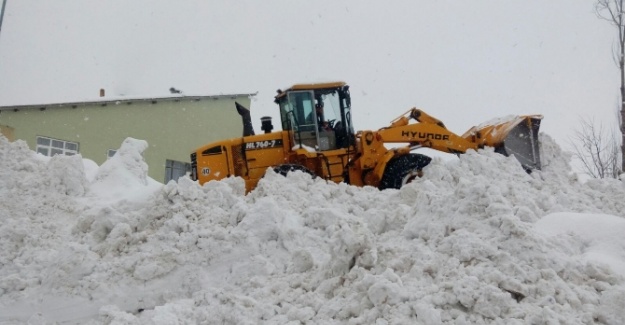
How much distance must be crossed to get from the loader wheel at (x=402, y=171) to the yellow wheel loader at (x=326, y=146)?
3 cm

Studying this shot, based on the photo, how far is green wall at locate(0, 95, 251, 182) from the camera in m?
17.1

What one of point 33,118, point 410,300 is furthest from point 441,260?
point 33,118

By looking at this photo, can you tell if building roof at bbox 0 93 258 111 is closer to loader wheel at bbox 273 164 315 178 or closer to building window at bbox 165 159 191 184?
building window at bbox 165 159 191 184

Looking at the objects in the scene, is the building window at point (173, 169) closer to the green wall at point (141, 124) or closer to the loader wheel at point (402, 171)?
the green wall at point (141, 124)

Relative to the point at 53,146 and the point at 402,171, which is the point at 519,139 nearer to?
the point at 402,171

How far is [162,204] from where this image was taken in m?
5.51

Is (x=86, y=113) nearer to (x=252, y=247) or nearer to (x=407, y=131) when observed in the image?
(x=407, y=131)

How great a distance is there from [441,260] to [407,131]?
6.53 m

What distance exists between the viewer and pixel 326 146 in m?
9.93

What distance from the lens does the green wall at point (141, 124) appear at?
17062 mm

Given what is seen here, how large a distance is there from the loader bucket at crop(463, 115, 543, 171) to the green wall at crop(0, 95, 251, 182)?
11044 mm

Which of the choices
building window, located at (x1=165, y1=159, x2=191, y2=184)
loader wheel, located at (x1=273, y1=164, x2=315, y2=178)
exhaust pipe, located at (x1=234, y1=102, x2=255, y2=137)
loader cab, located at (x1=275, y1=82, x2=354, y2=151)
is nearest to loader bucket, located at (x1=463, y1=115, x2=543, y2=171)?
loader cab, located at (x1=275, y1=82, x2=354, y2=151)

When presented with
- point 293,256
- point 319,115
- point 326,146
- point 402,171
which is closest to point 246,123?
point 319,115

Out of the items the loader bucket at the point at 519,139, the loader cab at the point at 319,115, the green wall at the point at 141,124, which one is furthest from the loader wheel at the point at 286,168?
the green wall at the point at 141,124
